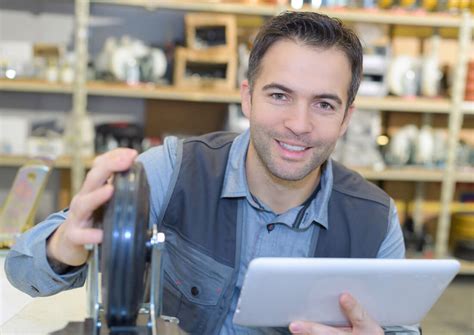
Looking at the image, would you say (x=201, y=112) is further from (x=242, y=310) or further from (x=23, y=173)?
(x=242, y=310)

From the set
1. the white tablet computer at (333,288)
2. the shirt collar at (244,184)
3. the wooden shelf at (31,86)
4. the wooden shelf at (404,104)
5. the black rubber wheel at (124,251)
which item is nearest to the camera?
the black rubber wheel at (124,251)

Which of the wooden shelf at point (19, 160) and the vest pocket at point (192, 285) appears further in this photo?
the wooden shelf at point (19, 160)

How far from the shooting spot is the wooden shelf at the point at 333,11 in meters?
3.14

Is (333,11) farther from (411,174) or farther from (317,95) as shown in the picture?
(317,95)

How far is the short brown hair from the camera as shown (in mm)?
1208

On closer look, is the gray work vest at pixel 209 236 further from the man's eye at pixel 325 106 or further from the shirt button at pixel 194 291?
the man's eye at pixel 325 106

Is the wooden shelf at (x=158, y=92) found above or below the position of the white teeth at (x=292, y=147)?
above

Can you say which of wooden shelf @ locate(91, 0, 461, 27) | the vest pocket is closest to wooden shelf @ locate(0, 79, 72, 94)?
wooden shelf @ locate(91, 0, 461, 27)

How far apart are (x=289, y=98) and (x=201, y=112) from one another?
2.43 meters

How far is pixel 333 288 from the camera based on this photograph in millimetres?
943

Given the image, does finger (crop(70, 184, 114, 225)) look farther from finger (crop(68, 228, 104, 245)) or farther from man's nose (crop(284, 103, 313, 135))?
man's nose (crop(284, 103, 313, 135))

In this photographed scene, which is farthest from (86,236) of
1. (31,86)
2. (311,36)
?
(31,86)

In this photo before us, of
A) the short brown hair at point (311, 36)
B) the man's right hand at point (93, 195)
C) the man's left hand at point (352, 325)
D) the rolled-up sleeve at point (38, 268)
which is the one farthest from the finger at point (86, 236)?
the short brown hair at point (311, 36)

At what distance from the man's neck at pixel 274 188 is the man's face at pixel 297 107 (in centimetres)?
3
